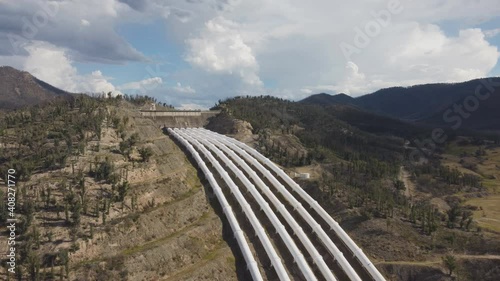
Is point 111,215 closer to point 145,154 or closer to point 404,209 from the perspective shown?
point 145,154

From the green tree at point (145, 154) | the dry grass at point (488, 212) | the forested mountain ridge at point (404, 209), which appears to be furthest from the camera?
the dry grass at point (488, 212)

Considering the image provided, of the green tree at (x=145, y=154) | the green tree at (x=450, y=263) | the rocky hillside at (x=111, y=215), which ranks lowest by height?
the green tree at (x=450, y=263)

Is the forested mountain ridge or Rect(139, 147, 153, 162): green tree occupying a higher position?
Rect(139, 147, 153, 162): green tree

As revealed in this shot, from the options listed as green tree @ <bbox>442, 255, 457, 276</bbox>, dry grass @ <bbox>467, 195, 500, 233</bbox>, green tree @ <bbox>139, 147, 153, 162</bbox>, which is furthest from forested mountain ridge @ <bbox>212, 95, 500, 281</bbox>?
green tree @ <bbox>139, 147, 153, 162</bbox>

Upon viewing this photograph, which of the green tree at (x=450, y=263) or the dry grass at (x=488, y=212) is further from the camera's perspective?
the dry grass at (x=488, y=212)

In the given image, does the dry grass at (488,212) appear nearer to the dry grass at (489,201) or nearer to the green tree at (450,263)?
the dry grass at (489,201)

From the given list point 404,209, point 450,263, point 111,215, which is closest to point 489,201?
point 404,209

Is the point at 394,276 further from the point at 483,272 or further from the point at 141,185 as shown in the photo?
the point at 141,185

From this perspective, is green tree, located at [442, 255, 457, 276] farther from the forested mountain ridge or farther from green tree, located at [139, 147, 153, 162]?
green tree, located at [139, 147, 153, 162]

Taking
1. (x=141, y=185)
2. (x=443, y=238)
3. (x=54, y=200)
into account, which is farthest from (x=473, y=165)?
(x=54, y=200)

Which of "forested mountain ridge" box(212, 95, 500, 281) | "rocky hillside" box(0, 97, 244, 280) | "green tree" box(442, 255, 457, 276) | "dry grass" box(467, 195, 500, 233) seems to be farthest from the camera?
"dry grass" box(467, 195, 500, 233)

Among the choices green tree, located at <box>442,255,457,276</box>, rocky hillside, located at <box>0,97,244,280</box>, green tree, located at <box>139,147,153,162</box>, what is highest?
green tree, located at <box>139,147,153,162</box>

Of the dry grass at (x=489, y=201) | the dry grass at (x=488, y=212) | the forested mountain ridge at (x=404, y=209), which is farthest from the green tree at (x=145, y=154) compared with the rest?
the dry grass at (x=488, y=212)
